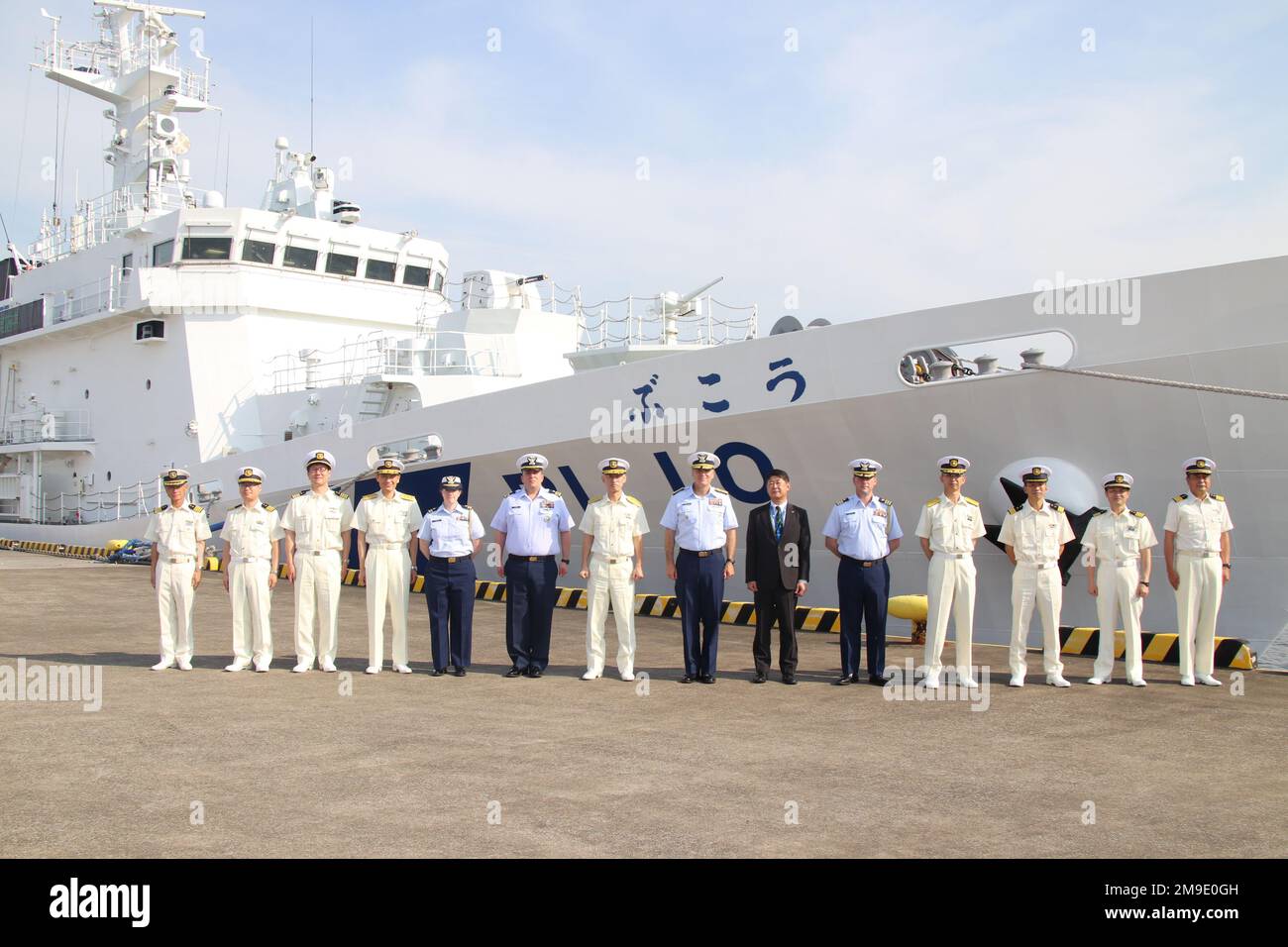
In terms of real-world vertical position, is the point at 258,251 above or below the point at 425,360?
above

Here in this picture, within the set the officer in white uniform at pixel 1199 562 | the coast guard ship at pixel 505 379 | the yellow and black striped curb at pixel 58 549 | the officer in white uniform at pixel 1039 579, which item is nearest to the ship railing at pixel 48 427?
the coast guard ship at pixel 505 379

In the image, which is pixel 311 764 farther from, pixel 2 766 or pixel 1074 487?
pixel 1074 487

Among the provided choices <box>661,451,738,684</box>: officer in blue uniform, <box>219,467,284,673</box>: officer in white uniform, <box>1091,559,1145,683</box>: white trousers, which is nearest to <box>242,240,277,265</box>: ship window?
<box>219,467,284,673</box>: officer in white uniform

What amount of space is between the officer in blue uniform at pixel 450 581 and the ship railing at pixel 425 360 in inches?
216

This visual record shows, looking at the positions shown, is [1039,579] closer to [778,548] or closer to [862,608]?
[862,608]

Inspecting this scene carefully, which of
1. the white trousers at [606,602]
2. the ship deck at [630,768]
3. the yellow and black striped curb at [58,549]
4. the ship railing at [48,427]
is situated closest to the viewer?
the ship deck at [630,768]

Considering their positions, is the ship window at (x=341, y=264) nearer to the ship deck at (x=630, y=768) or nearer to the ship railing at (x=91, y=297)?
the ship railing at (x=91, y=297)

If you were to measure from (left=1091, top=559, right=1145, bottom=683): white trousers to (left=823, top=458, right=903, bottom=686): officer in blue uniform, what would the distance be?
1.23 metres

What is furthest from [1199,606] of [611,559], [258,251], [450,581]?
[258,251]

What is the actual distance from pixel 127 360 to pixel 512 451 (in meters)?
8.96

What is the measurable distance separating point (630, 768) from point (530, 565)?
2.55 m

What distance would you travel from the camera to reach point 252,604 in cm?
699

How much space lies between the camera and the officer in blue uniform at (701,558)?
6629mm

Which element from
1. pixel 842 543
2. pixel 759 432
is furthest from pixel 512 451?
pixel 842 543
